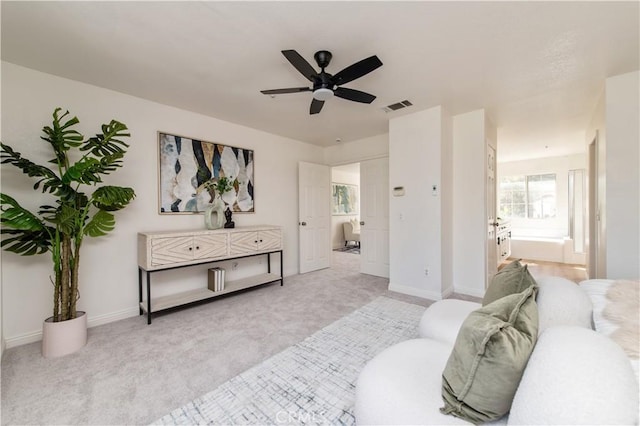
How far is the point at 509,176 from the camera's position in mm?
7309

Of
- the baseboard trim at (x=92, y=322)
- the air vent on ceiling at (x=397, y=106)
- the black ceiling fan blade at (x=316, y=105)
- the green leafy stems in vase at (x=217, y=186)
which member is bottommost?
the baseboard trim at (x=92, y=322)

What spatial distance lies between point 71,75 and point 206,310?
281 cm

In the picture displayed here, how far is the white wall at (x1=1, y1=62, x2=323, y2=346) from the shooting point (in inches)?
93.5

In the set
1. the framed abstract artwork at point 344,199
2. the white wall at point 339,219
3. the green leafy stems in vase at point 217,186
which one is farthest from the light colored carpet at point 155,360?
the framed abstract artwork at point 344,199

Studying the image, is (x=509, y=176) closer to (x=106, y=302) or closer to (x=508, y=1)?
(x=508, y=1)

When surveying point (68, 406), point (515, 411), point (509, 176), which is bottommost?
point (68, 406)

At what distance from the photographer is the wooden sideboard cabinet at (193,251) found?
280 cm

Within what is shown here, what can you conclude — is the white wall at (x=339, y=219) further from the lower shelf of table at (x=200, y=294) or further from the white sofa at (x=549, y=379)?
the white sofa at (x=549, y=379)

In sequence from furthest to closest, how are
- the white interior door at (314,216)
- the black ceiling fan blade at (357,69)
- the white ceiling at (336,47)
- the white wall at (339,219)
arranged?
the white wall at (339,219)
the white interior door at (314,216)
the black ceiling fan blade at (357,69)
the white ceiling at (336,47)

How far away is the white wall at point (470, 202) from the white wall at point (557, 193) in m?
4.38

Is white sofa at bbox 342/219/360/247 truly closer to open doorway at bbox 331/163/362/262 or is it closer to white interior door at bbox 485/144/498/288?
open doorway at bbox 331/163/362/262

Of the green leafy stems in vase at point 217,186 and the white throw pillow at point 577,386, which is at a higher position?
the green leafy stems in vase at point 217,186

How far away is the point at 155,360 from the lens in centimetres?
210

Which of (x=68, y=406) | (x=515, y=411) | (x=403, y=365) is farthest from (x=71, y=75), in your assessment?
(x=515, y=411)
